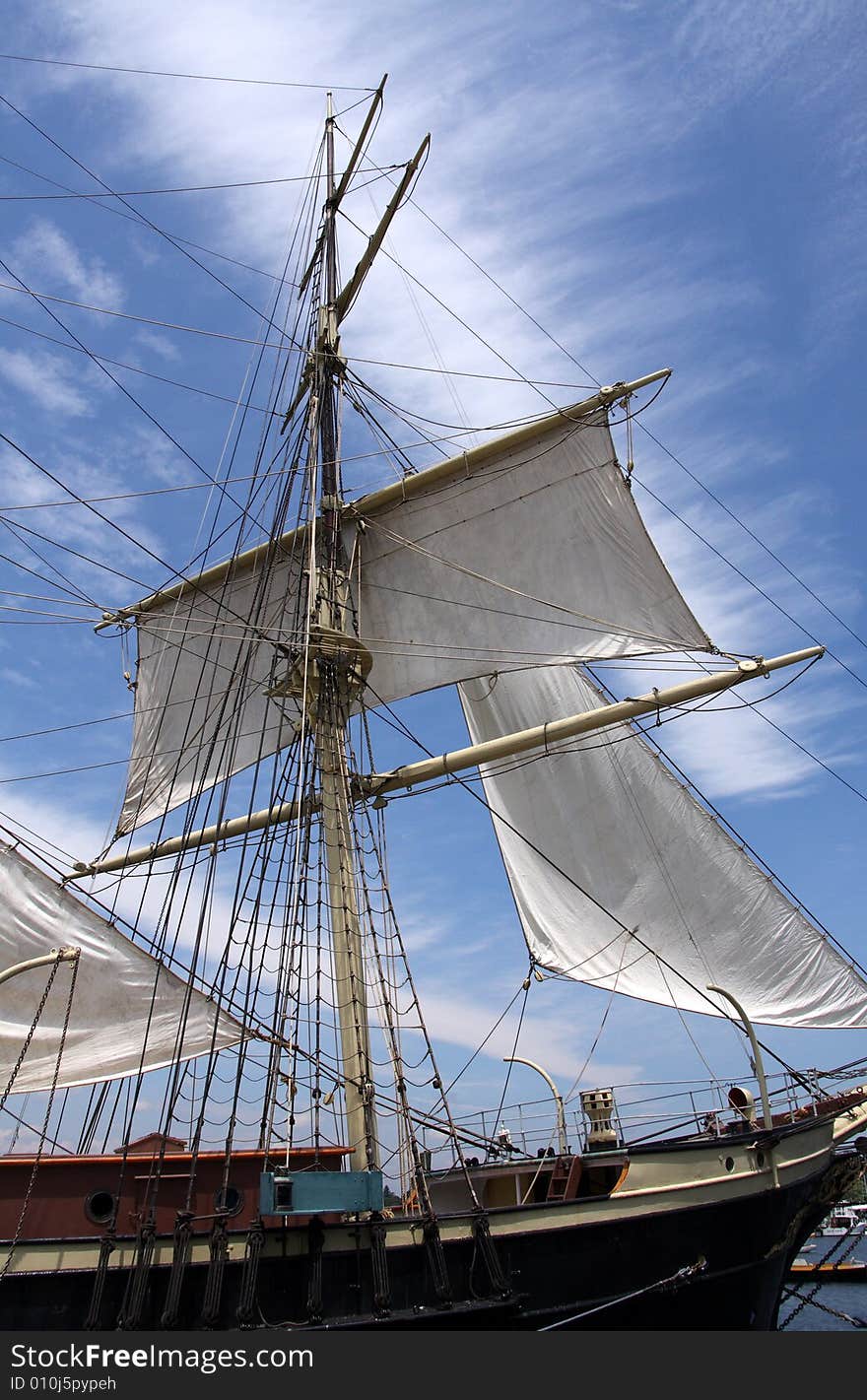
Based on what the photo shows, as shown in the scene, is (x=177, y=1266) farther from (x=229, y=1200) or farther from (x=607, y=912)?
(x=607, y=912)

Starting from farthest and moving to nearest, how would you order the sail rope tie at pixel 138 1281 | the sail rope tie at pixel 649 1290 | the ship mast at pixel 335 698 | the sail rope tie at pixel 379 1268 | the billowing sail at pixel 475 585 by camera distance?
1. the billowing sail at pixel 475 585
2. the ship mast at pixel 335 698
3. the sail rope tie at pixel 649 1290
4. the sail rope tie at pixel 379 1268
5. the sail rope tie at pixel 138 1281

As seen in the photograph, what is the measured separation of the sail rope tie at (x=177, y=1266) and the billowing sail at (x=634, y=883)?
399 inches

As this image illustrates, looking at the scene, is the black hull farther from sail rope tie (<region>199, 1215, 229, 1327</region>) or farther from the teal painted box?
the teal painted box

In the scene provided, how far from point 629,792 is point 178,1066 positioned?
11.2 m

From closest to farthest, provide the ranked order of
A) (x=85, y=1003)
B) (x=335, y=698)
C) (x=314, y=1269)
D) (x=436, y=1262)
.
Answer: (x=314, y=1269), (x=436, y=1262), (x=85, y=1003), (x=335, y=698)

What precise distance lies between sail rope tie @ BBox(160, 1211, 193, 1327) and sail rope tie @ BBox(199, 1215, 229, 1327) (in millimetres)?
253

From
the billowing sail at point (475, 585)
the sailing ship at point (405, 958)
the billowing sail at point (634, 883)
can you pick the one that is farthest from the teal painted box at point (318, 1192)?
the billowing sail at point (475, 585)

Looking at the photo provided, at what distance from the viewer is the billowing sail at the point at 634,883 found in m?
18.3

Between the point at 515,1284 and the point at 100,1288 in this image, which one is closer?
the point at 100,1288

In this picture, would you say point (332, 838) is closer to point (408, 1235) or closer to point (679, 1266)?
point (408, 1235)

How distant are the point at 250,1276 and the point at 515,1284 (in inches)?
116

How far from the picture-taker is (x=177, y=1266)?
10.3 m

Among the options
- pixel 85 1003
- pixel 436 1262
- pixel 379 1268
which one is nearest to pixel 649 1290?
pixel 436 1262

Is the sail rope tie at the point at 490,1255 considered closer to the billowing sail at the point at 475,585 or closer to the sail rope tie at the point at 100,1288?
the sail rope tie at the point at 100,1288
